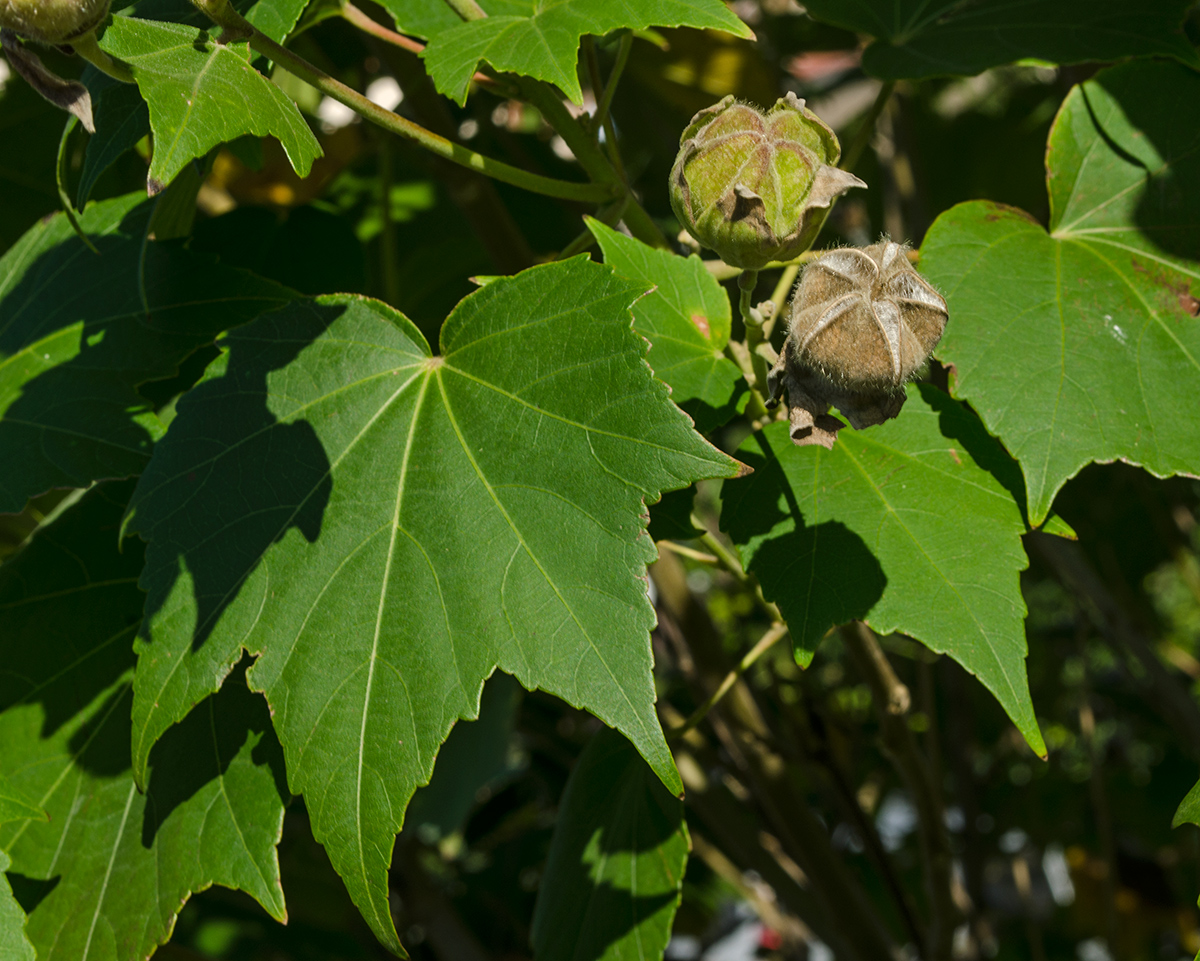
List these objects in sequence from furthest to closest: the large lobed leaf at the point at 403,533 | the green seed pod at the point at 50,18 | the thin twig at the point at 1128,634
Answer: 1. the thin twig at the point at 1128,634
2. the large lobed leaf at the point at 403,533
3. the green seed pod at the point at 50,18

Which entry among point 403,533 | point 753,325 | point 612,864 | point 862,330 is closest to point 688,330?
point 753,325

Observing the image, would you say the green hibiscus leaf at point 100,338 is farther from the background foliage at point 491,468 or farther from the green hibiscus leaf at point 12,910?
the green hibiscus leaf at point 12,910

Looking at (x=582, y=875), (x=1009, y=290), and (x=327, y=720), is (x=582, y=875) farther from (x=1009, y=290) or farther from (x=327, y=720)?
(x=1009, y=290)

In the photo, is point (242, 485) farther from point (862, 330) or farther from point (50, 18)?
point (862, 330)

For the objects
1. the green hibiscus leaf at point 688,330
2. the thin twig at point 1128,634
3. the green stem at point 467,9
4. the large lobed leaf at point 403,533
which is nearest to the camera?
the large lobed leaf at point 403,533

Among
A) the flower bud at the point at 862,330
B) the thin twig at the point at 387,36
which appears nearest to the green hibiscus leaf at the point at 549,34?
the thin twig at the point at 387,36

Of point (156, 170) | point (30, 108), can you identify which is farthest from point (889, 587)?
point (30, 108)
